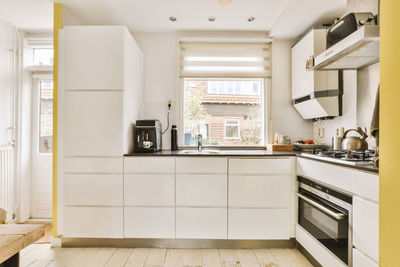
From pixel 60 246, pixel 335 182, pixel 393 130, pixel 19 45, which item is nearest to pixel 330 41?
pixel 335 182

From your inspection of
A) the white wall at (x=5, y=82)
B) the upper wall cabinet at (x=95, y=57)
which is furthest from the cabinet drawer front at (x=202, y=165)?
the white wall at (x=5, y=82)

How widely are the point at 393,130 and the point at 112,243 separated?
2.61 m

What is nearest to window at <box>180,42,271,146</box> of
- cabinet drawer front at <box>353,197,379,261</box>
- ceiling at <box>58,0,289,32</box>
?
ceiling at <box>58,0,289,32</box>

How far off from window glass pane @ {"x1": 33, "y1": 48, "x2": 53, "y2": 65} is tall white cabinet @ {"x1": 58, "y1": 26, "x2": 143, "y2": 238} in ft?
4.15

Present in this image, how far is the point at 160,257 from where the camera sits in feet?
7.75

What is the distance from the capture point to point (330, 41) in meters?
2.25

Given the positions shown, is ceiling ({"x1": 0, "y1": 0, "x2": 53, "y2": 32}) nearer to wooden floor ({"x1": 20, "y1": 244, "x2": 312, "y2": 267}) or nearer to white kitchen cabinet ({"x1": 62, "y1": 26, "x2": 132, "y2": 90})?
white kitchen cabinet ({"x1": 62, "y1": 26, "x2": 132, "y2": 90})

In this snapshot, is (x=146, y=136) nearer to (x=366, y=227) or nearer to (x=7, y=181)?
(x=7, y=181)

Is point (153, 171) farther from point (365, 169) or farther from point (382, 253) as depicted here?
point (382, 253)

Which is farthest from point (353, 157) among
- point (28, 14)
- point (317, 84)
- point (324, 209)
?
point (28, 14)

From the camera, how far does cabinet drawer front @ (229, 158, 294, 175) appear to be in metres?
2.53

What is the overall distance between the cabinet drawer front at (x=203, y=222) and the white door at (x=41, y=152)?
2120 millimetres

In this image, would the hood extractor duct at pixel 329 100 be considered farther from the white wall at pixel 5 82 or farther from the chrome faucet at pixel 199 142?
the white wall at pixel 5 82

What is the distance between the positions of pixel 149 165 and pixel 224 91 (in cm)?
153
